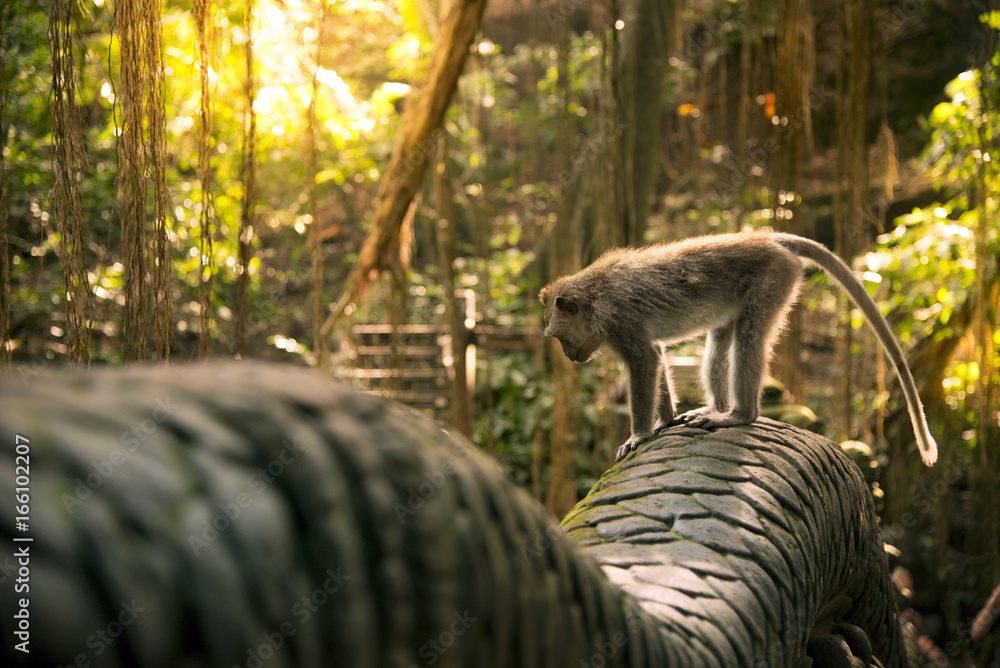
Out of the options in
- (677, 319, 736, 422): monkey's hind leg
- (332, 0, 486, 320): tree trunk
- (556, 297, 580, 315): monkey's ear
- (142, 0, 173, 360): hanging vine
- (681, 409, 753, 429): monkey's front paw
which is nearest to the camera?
(142, 0, 173, 360): hanging vine

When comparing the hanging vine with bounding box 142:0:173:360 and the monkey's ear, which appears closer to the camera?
the hanging vine with bounding box 142:0:173:360

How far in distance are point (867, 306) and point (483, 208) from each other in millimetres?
2426

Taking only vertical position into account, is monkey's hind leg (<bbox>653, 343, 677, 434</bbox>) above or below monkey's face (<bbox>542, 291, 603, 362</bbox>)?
below

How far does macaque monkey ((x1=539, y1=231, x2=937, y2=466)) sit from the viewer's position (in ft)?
9.77

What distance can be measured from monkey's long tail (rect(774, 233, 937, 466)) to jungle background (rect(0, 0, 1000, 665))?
3.26ft

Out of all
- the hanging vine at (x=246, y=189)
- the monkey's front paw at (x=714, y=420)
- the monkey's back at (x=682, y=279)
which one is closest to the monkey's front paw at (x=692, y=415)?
the monkey's front paw at (x=714, y=420)

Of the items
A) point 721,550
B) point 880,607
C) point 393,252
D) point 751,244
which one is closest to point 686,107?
point 393,252

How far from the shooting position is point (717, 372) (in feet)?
10.5

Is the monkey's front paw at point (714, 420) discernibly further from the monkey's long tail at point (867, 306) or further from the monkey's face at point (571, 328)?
the monkey's long tail at point (867, 306)

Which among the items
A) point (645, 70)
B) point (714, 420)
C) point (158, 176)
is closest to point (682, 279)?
point (714, 420)

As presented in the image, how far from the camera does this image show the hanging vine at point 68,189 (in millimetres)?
1758

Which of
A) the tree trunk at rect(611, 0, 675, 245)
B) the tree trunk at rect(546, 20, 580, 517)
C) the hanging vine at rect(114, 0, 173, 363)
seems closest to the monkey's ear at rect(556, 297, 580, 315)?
the tree trunk at rect(546, 20, 580, 517)

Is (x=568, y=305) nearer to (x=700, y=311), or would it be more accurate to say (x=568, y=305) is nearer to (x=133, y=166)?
(x=700, y=311)

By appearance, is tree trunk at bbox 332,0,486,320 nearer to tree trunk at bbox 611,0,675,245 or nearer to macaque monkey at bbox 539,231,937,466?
macaque monkey at bbox 539,231,937,466
